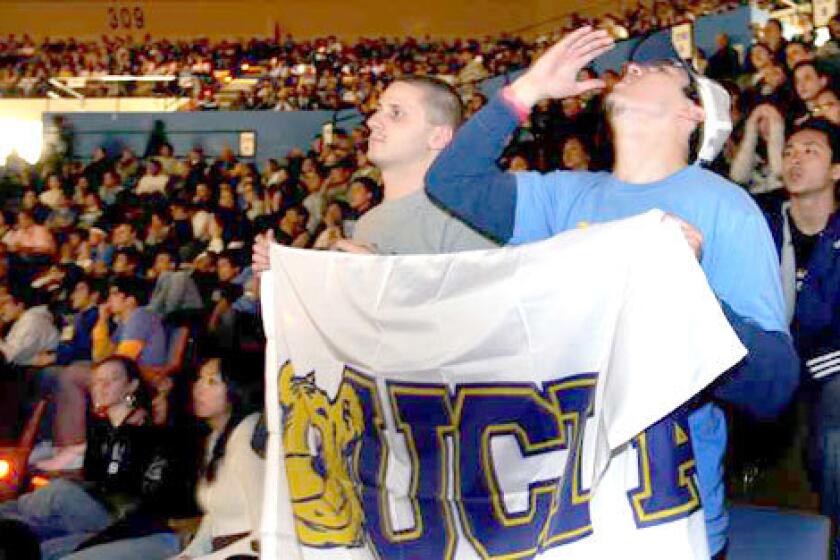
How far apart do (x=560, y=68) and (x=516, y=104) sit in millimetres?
113

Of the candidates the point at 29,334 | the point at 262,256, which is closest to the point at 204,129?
the point at 29,334

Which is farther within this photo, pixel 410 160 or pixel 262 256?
pixel 410 160

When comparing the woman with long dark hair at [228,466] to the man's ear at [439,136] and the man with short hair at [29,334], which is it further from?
the man with short hair at [29,334]

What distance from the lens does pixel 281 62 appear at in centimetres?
2000

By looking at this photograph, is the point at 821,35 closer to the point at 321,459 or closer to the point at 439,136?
the point at 439,136

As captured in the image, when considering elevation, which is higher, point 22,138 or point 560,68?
point 22,138

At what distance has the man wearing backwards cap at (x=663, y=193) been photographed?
200 cm

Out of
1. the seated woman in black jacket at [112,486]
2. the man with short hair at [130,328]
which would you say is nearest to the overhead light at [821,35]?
the man with short hair at [130,328]

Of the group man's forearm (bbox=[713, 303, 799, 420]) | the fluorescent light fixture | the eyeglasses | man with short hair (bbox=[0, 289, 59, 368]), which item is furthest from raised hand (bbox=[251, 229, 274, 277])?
the fluorescent light fixture

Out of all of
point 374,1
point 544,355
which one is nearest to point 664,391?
point 544,355

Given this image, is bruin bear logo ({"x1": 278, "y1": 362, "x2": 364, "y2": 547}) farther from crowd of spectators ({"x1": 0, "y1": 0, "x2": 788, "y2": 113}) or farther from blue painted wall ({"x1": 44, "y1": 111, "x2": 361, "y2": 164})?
blue painted wall ({"x1": 44, "y1": 111, "x2": 361, "y2": 164})

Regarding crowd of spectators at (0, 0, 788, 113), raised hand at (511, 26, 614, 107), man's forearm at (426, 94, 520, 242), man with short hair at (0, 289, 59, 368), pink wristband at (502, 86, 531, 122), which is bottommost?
man with short hair at (0, 289, 59, 368)

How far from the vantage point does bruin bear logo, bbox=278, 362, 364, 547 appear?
2203mm

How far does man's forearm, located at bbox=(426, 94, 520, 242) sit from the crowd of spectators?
37.8 ft
